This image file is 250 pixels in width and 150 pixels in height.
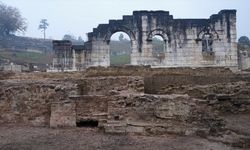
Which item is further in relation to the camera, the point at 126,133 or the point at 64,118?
the point at 64,118

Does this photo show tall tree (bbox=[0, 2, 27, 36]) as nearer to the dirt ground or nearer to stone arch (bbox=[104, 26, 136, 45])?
stone arch (bbox=[104, 26, 136, 45])

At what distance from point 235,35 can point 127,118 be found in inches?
620

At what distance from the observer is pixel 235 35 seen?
24781 millimetres

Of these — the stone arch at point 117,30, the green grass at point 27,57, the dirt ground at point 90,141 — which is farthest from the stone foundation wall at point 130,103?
the green grass at point 27,57

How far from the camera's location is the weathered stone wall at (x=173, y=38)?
950 inches

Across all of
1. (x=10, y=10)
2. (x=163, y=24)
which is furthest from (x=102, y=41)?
(x=10, y=10)

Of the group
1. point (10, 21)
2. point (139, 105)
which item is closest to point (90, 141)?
point (139, 105)

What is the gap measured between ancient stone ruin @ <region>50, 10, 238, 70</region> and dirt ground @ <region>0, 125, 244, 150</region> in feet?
41.9

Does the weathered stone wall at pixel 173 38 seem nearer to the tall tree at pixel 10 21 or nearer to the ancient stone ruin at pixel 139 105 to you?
the ancient stone ruin at pixel 139 105

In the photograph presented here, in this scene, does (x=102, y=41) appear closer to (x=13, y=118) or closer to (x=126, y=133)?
(x=13, y=118)

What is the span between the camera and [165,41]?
24578 millimetres

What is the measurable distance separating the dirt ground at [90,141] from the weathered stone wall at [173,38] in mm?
12978

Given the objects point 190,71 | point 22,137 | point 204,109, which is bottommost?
point 22,137

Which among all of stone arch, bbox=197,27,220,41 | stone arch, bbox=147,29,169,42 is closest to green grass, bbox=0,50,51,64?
stone arch, bbox=147,29,169,42
